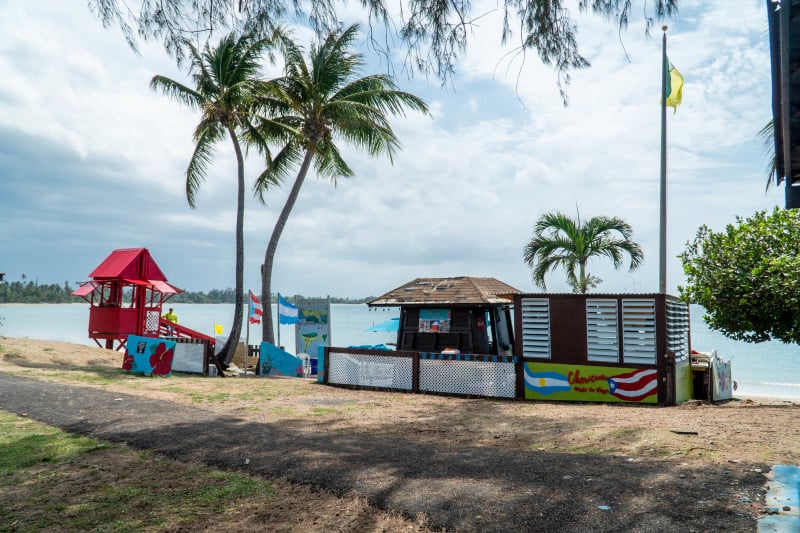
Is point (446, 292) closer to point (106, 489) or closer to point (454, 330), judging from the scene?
point (454, 330)

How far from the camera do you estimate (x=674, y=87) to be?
2009cm

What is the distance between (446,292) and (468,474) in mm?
14923

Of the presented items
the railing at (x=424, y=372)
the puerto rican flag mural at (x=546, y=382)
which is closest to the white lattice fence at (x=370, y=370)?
the railing at (x=424, y=372)

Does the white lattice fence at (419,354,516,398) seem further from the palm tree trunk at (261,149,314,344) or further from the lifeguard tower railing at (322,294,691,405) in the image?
the palm tree trunk at (261,149,314,344)

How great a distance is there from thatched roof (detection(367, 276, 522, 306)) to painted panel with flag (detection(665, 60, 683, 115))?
7.91 meters

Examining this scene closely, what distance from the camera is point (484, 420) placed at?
11.8 metres

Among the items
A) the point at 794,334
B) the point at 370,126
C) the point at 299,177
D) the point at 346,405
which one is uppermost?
the point at 370,126

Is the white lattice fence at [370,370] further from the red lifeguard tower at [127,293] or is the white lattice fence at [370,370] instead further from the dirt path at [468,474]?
the red lifeguard tower at [127,293]

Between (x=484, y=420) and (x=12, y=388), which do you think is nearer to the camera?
(x=484, y=420)

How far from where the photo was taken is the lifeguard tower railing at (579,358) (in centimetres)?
1412

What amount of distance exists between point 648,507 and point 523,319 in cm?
986

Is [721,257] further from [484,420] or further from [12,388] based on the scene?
[12,388]

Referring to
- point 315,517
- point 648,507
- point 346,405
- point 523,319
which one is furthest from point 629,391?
point 315,517

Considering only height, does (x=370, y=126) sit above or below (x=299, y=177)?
above
